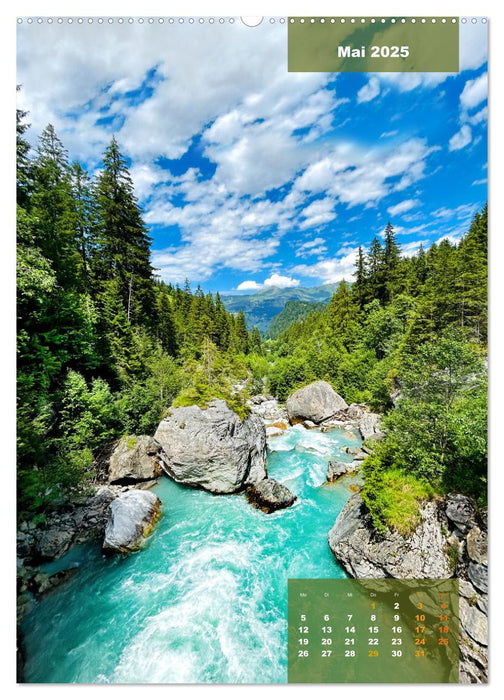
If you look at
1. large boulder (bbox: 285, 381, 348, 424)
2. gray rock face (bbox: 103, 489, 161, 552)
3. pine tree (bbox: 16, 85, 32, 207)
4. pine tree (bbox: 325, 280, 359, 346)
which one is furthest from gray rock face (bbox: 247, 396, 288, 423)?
pine tree (bbox: 16, 85, 32, 207)

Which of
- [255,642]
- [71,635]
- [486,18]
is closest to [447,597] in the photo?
[255,642]

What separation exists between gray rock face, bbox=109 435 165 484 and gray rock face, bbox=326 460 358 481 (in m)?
7.00

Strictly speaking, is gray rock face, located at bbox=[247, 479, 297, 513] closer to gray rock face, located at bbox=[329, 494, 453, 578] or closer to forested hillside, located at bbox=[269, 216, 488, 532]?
gray rock face, located at bbox=[329, 494, 453, 578]

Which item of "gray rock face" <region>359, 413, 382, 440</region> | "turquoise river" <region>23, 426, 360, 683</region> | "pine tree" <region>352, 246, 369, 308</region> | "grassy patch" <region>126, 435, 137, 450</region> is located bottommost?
"turquoise river" <region>23, 426, 360, 683</region>

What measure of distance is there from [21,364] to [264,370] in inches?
991

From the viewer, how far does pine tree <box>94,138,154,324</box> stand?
12.0m

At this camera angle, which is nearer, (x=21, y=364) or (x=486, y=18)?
(x=486, y=18)

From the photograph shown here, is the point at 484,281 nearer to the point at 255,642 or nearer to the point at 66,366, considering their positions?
the point at 255,642

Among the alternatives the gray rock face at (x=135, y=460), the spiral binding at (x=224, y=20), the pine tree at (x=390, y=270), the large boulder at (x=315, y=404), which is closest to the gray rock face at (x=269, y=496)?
the gray rock face at (x=135, y=460)

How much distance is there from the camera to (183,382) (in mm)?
13445

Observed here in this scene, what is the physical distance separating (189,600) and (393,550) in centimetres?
445

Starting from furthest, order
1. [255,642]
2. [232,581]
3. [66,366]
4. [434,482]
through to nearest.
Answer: [66,366], [232,581], [434,482], [255,642]

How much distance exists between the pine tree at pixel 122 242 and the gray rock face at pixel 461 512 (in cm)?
1428

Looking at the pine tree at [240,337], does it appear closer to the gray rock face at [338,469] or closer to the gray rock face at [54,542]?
the gray rock face at [338,469]
